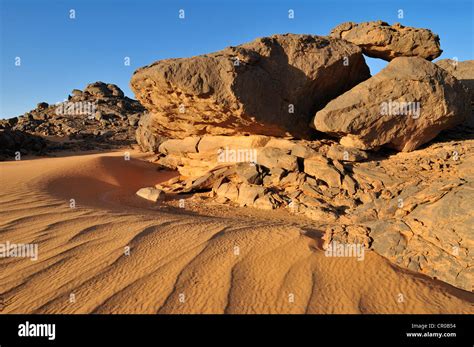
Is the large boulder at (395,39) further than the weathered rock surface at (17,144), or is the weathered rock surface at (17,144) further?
the weathered rock surface at (17,144)

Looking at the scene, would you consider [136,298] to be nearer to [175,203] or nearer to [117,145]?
[175,203]

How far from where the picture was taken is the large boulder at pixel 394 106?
835cm

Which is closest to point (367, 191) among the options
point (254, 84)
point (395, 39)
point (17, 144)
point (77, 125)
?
point (254, 84)

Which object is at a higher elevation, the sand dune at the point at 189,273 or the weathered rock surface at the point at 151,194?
the weathered rock surface at the point at 151,194

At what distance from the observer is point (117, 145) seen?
77.5 feet

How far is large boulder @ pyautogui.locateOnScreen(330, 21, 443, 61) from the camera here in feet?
33.0

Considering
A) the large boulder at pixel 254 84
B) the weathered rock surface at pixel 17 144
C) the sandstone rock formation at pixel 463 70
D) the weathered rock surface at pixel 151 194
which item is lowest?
the weathered rock surface at pixel 151 194

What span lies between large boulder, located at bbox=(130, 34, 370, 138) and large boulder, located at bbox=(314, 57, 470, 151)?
1.23 meters

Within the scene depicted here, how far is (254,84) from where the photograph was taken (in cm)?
845

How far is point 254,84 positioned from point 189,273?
256 inches

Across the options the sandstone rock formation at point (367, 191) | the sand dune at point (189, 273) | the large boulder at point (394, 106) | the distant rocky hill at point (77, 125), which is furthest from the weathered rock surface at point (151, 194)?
the distant rocky hill at point (77, 125)

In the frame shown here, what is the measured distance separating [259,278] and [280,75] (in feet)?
24.1

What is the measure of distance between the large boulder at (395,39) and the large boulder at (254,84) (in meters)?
0.87

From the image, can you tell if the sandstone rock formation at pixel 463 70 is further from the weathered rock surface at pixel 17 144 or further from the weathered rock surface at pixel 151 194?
the weathered rock surface at pixel 17 144
